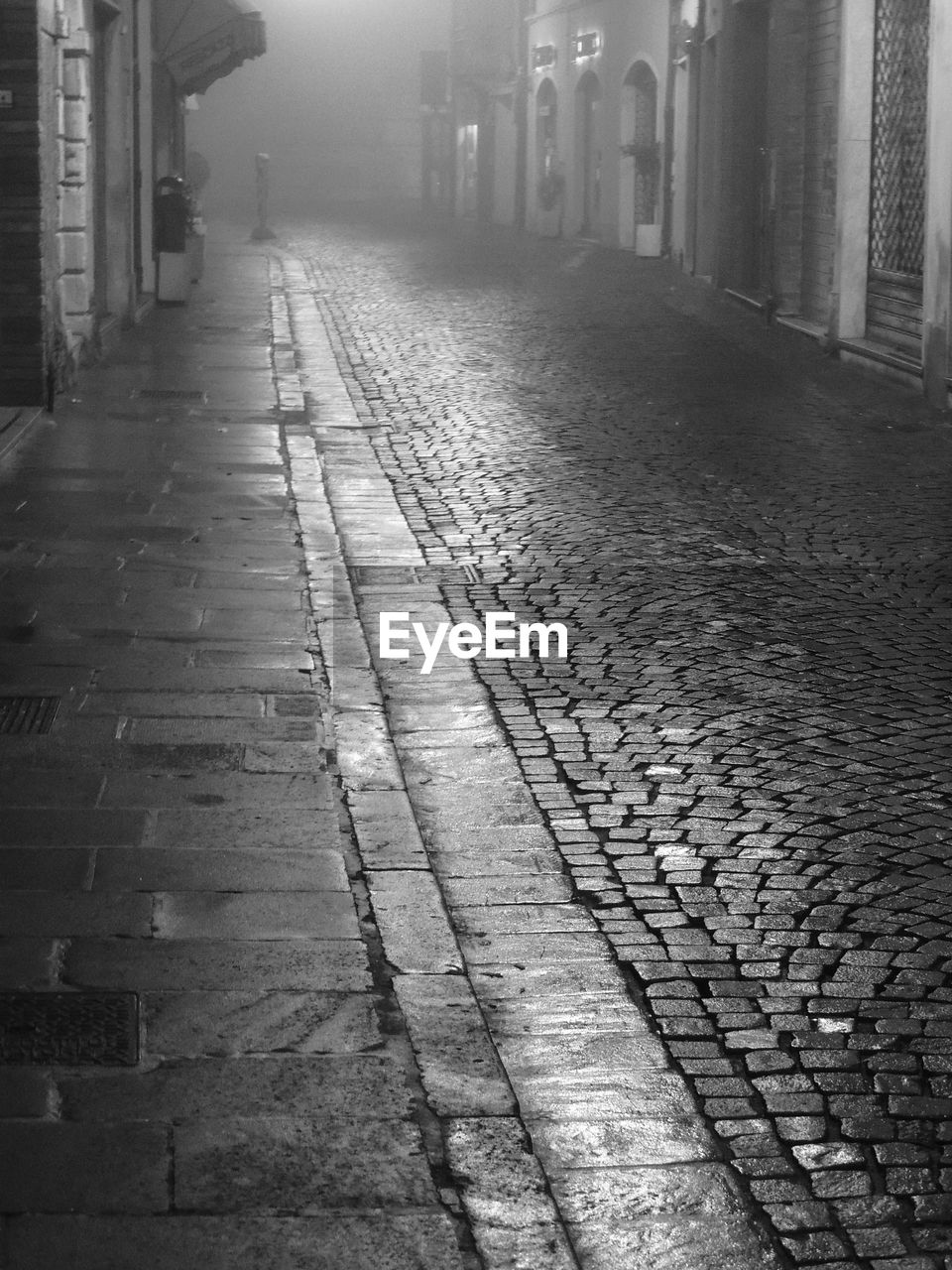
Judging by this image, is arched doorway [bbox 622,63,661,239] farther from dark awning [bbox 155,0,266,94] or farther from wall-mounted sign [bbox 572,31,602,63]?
dark awning [bbox 155,0,266,94]

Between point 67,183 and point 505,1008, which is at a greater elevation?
point 67,183

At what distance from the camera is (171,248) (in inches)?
765

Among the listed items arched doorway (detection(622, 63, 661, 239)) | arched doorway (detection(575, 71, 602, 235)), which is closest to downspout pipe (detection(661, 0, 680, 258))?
arched doorway (detection(622, 63, 661, 239))

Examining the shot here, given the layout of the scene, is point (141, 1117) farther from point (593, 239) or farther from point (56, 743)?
point (593, 239)

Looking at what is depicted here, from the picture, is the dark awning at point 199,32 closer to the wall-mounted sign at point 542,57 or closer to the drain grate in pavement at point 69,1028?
the wall-mounted sign at point 542,57

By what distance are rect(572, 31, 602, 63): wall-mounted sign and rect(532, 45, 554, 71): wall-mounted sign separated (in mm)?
2219

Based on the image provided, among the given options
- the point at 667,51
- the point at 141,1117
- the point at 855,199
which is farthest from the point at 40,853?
the point at 667,51

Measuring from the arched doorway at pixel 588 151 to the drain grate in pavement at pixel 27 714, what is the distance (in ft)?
96.9

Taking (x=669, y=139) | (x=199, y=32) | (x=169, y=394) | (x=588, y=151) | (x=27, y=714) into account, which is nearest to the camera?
(x=27, y=714)

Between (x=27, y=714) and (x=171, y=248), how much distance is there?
47.6 ft

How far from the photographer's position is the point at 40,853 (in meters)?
4.48

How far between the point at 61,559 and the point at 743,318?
507 inches

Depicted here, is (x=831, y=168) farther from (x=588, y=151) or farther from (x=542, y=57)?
(x=542, y=57)

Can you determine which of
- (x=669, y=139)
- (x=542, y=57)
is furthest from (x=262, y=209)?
(x=669, y=139)
